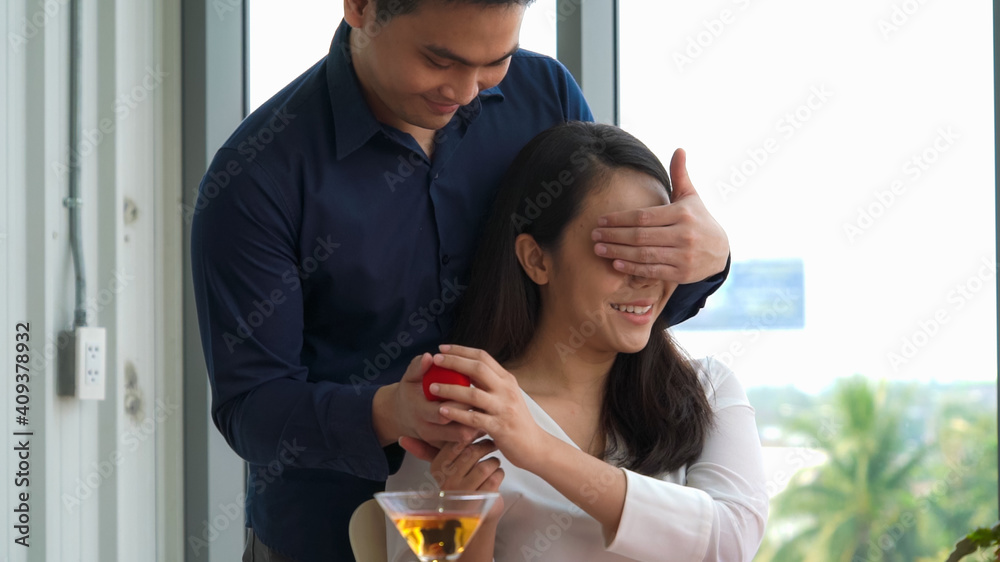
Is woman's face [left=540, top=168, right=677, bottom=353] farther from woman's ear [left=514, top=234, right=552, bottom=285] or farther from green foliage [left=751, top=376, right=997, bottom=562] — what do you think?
green foliage [left=751, top=376, right=997, bottom=562]

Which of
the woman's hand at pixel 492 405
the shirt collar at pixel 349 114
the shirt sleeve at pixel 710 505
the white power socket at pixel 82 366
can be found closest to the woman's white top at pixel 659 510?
the shirt sleeve at pixel 710 505

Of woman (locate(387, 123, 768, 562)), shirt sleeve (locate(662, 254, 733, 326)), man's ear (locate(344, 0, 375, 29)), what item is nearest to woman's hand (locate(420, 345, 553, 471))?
woman (locate(387, 123, 768, 562))

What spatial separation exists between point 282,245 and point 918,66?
1577mm

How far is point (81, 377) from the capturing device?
2365 millimetres

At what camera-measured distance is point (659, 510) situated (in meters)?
1.48

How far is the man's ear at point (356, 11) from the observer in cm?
157

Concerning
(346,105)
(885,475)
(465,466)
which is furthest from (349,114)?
(885,475)

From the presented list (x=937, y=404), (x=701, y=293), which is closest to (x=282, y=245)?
(x=701, y=293)

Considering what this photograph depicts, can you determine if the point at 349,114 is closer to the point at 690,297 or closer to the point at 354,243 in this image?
the point at 354,243

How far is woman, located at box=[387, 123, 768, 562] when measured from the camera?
146cm

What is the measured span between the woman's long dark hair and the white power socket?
1.08 m

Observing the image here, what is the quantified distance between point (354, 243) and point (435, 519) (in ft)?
2.39

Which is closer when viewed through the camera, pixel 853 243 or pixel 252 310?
pixel 252 310

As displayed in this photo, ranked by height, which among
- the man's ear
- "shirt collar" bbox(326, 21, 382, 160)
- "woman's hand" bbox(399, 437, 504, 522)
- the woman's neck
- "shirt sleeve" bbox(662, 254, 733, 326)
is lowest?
"woman's hand" bbox(399, 437, 504, 522)
